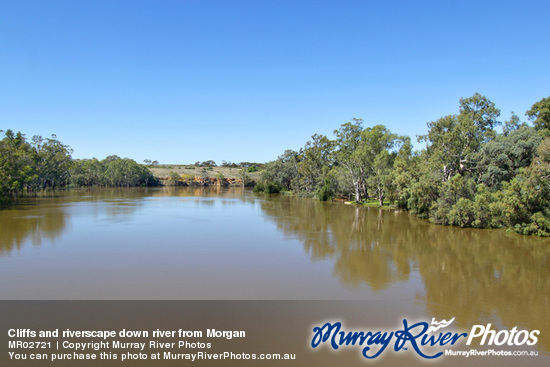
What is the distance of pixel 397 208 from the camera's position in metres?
39.8

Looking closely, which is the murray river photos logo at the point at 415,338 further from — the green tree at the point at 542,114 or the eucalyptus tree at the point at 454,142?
the green tree at the point at 542,114

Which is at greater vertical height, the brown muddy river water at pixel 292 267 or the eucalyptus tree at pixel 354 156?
the eucalyptus tree at pixel 354 156

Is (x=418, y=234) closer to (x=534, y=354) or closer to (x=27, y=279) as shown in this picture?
(x=534, y=354)

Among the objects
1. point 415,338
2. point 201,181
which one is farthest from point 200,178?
point 415,338

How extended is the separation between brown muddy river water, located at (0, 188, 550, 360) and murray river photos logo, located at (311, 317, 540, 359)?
487 millimetres

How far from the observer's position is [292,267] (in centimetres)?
1427

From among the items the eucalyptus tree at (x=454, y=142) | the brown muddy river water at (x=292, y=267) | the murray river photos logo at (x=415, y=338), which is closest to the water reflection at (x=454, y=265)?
the brown muddy river water at (x=292, y=267)

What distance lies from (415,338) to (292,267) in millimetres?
6649

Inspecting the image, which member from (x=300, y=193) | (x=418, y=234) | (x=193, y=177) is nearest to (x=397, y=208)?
(x=418, y=234)

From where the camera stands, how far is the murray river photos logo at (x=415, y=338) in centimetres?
770

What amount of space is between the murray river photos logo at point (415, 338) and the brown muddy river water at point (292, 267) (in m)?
0.49

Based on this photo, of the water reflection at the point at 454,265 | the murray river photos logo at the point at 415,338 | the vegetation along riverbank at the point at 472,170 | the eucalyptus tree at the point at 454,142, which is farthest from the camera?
the eucalyptus tree at the point at 454,142

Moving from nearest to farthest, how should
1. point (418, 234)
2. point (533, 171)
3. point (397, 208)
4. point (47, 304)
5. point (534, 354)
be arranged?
1. point (534, 354)
2. point (47, 304)
3. point (533, 171)
4. point (418, 234)
5. point (397, 208)

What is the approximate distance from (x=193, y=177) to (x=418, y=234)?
110733 millimetres
